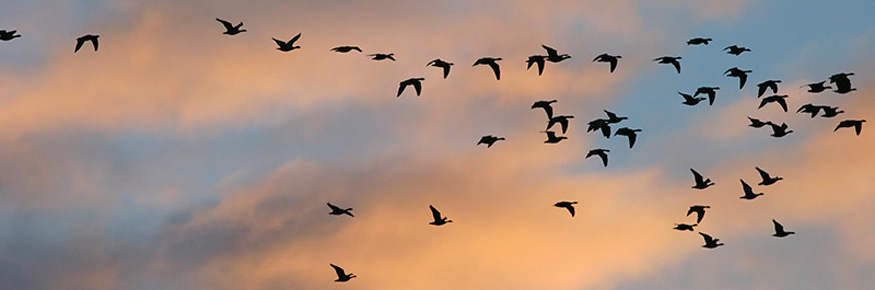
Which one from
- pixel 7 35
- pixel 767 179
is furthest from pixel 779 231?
pixel 7 35

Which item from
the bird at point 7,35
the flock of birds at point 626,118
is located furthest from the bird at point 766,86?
the bird at point 7,35

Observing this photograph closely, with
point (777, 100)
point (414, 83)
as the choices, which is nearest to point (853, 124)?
point (777, 100)

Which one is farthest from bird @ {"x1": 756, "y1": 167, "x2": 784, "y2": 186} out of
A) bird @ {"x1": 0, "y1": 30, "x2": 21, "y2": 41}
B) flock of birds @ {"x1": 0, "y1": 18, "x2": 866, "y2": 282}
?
bird @ {"x1": 0, "y1": 30, "x2": 21, "y2": 41}

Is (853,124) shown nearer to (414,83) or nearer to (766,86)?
(766,86)

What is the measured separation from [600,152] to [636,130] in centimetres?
377

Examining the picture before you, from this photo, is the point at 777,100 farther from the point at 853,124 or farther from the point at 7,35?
the point at 7,35

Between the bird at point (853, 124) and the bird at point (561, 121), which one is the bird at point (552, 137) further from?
the bird at point (853, 124)

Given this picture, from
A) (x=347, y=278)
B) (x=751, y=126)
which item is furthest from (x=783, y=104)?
(x=347, y=278)

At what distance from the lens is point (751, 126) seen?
3713 inches

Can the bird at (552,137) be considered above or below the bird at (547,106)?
below

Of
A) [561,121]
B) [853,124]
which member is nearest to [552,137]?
[561,121]

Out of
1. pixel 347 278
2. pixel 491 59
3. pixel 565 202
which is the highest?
pixel 491 59

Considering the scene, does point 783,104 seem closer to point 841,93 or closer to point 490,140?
point 841,93

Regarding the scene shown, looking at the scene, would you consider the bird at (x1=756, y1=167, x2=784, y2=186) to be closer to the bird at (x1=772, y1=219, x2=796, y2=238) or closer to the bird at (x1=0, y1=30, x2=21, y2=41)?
the bird at (x1=772, y1=219, x2=796, y2=238)
